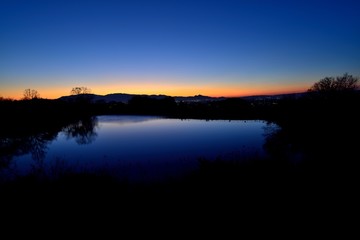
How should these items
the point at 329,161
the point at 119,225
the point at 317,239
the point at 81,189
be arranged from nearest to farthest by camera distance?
the point at 317,239 → the point at 119,225 → the point at 81,189 → the point at 329,161

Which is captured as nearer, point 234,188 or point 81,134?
point 234,188

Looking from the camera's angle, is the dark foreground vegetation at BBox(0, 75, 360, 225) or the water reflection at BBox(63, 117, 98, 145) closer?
the dark foreground vegetation at BBox(0, 75, 360, 225)

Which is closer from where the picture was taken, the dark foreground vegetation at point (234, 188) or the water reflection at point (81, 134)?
the dark foreground vegetation at point (234, 188)

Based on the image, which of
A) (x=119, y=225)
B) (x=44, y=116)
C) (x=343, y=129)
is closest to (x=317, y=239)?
(x=119, y=225)

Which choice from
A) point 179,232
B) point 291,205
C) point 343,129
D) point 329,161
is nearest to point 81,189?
point 179,232

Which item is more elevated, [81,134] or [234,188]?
[234,188]

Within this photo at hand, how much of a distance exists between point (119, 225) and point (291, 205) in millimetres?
7238

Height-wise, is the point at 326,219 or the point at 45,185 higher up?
the point at 45,185

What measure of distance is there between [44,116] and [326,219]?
78.2 metres

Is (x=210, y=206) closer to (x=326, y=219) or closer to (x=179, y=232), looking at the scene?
(x=179, y=232)

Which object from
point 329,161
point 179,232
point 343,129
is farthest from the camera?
point 343,129

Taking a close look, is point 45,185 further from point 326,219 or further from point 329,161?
point 329,161

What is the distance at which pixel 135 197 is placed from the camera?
36.5 feet

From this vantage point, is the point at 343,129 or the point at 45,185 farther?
the point at 343,129
